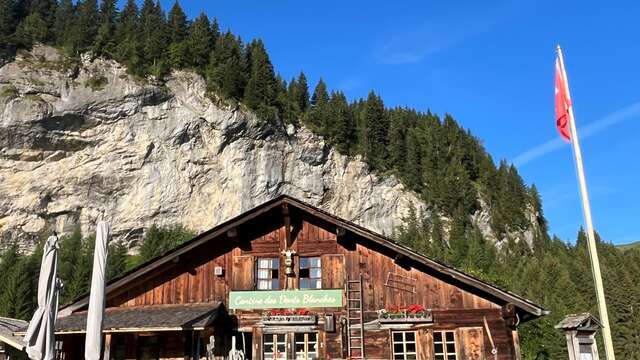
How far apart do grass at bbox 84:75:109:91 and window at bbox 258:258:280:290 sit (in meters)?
49.6

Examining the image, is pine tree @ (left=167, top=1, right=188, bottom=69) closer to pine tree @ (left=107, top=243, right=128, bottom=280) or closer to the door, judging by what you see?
pine tree @ (left=107, top=243, right=128, bottom=280)

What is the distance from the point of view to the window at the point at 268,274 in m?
17.5

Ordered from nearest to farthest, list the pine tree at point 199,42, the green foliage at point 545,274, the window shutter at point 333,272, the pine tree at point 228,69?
the window shutter at point 333,272 < the green foliage at point 545,274 < the pine tree at point 228,69 < the pine tree at point 199,42

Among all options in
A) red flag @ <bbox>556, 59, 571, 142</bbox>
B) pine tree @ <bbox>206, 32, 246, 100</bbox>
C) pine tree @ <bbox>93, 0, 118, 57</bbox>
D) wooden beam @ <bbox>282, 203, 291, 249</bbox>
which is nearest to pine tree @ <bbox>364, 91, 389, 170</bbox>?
pine tree @ <bbox>206, 32, 246, 100</bbox>

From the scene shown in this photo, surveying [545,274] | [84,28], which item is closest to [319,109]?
[84,28]

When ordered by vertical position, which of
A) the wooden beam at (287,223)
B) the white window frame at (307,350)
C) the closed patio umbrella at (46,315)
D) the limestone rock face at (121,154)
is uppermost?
the limestone rock face at (121,154)

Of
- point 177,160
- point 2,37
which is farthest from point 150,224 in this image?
point 2,37

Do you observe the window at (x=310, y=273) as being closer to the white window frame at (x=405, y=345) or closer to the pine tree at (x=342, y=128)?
the white window frame at (x=405, y=345)

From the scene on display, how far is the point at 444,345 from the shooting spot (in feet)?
53.0

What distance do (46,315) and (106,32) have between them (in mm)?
64900

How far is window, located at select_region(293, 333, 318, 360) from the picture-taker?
16719 mm

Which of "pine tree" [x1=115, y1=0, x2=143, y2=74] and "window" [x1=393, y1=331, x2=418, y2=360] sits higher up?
"pine tree" [x1=115, y1=0, x2=143, y2=74]

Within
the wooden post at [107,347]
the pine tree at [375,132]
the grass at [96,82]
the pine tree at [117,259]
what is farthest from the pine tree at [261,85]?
the wooden post at [107,347]

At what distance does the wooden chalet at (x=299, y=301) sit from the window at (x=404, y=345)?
1.6 inches
